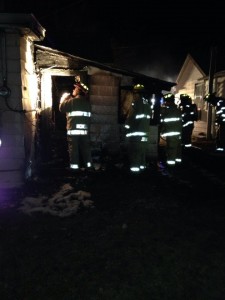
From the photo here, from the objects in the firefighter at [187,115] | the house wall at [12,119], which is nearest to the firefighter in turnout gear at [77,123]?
the house wall at [12,119]

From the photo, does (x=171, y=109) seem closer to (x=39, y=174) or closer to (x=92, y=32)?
A: (x=39, y=174)

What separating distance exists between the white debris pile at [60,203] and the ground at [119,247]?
86 millimetres

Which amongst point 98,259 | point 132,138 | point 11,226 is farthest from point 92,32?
point 98,259

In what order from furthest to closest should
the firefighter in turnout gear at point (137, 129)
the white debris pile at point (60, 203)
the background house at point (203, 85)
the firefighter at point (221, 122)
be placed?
the background house at point (203, 85), the firefighter at point (221, 122), the firefighter in turnout gear at point (137, 129), the white debris pile at point (60, 203)

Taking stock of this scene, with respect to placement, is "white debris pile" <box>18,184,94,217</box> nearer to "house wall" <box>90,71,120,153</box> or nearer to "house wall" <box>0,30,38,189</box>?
"house wall" <box>0,30,38,189</box>

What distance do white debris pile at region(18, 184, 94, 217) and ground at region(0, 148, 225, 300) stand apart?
Result: 0.09 metres

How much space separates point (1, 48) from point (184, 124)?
23.8 ft

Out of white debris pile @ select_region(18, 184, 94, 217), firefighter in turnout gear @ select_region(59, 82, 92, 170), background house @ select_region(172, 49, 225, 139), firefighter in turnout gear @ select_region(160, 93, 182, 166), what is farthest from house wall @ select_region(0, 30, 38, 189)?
background house @ select_region(172, 49, 225, 139)

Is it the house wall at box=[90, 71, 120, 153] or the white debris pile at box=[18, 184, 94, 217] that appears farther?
the house wall at box=[90, 71, 120, 153]

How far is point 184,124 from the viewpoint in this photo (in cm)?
1130

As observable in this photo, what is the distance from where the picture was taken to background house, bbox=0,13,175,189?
6199 millimetres

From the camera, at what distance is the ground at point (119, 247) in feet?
10.4

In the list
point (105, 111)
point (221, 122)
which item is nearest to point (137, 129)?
point (105, 111)

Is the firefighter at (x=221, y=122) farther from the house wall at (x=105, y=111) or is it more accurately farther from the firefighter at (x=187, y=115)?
the house wall at (x=105, y=111)
